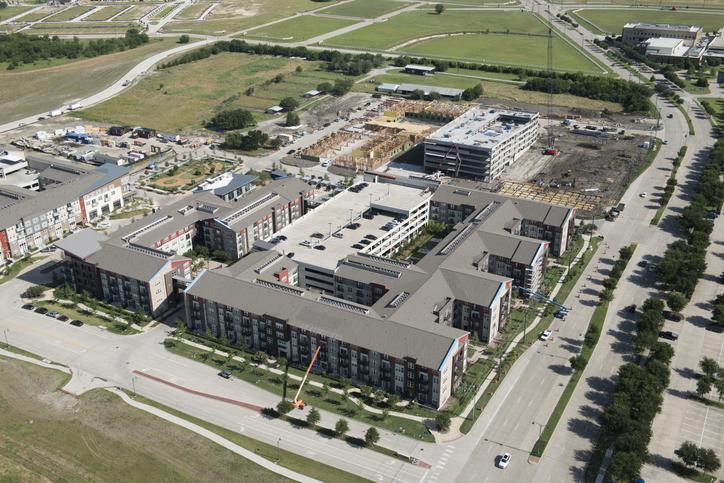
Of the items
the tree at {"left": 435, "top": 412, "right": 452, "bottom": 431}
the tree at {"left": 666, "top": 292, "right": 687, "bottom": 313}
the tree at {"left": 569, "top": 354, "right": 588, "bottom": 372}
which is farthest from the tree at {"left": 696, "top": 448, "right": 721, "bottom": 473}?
the tree at {"left": 666, "top": 292, "right": 687, "bottom": 313}

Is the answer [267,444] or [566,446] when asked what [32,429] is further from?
[566,446]

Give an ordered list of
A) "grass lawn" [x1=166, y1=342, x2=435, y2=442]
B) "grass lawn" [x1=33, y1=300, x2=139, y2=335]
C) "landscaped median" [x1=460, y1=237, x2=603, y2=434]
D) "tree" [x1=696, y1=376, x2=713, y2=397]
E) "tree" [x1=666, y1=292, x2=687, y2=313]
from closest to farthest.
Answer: "grass lawn" [x1=166, y1=342, x2=435, y2=442]
"tree" [x1=696, y1=376, x2=713, y2=397]
"landscaped median" [x1=460, y1=237, x2=603, y2=434]
"grass lawn" [x1=33, y1=300, x2=139, y2=335]
"tree" [x1=666, y1=292, x2=687, y2=313]

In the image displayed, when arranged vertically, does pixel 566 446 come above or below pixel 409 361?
below

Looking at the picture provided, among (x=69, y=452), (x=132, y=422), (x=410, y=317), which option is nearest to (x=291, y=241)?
(x=410, y=317)

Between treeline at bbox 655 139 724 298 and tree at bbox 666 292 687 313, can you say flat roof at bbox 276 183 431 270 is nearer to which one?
treeline at bbox 655 139 724 298

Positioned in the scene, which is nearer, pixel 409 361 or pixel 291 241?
pixel 409 361

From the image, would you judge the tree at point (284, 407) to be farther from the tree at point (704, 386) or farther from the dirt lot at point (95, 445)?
the tree at point (704, 386)

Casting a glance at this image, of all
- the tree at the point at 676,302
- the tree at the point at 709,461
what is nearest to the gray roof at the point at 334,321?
the tree at the point at 709,461
